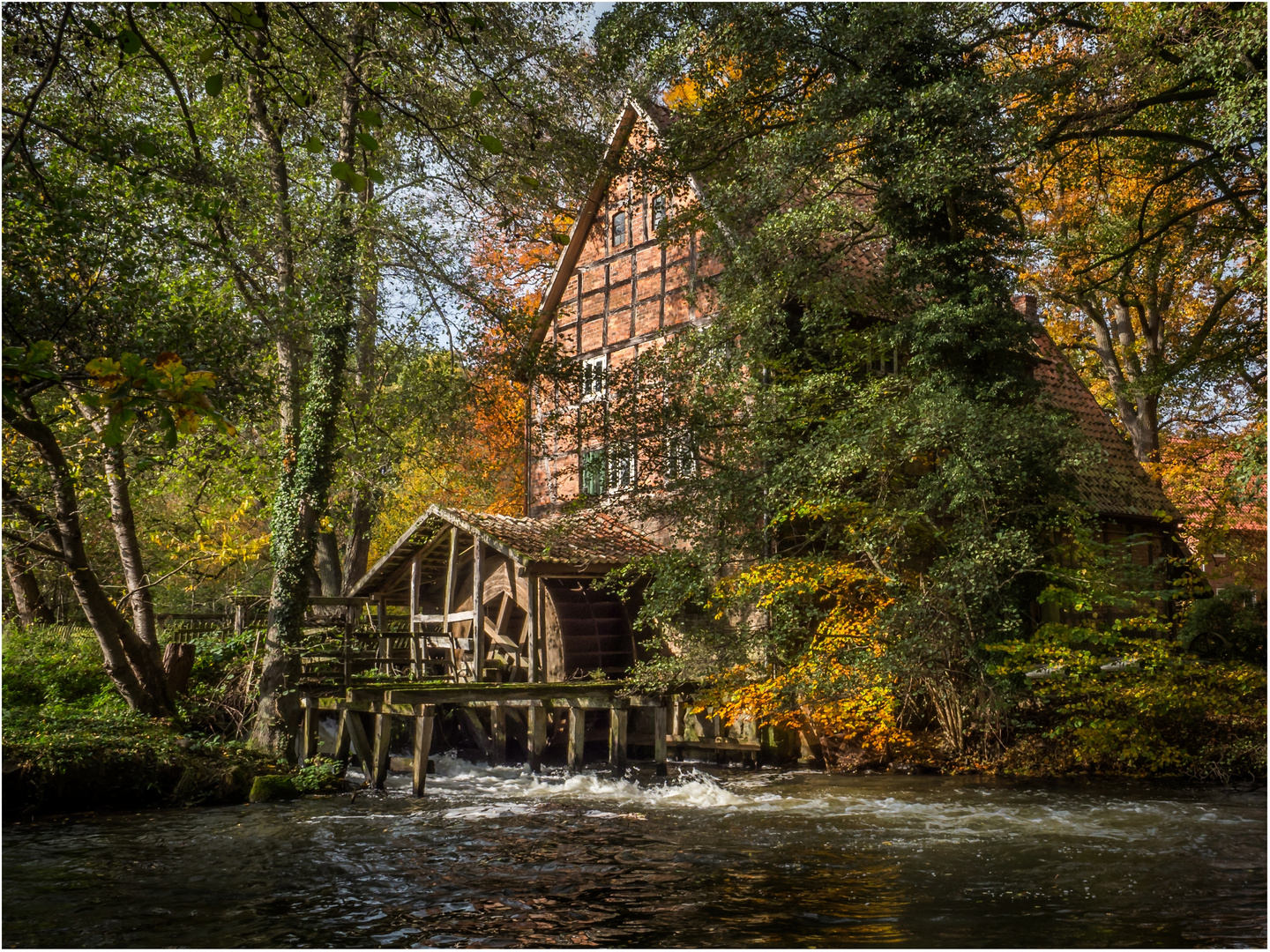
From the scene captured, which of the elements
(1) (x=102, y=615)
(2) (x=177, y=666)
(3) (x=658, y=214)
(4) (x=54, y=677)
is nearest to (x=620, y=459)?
(3) (x=658, y=214)

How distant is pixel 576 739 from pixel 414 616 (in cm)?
562

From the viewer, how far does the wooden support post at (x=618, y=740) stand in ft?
43.9

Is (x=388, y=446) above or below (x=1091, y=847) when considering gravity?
above

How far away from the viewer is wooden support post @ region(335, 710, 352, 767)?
553 inches

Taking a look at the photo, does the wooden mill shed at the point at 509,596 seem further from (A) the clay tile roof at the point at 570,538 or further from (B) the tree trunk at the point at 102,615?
(B) the tree trunk at the point at 102,615

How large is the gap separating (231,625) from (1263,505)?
16.9m

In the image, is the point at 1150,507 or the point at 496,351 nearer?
the point at 496,351

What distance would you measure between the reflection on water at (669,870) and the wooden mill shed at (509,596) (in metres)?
4.43

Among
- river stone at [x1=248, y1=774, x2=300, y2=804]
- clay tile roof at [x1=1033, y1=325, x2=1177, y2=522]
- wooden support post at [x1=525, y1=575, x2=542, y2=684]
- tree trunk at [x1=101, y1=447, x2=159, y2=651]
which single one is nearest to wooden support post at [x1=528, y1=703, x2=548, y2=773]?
wooden support post at [x1=525, y1=575, x2=542, y2=684]

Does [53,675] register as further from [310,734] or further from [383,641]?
[383,641]

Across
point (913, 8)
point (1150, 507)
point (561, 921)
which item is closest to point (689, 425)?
point (913, 8)

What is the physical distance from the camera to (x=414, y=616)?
18219 millimetres

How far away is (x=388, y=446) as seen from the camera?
1545cm

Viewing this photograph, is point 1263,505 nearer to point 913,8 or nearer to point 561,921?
point 913,8
